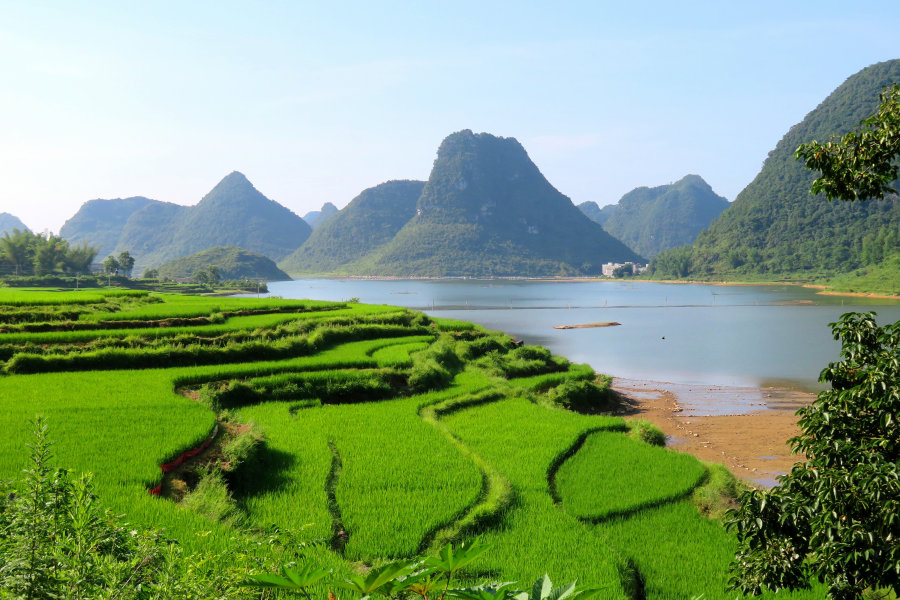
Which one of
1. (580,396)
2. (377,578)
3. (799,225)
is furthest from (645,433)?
(799,225)

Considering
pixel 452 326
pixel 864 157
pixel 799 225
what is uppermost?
pixel 799 225

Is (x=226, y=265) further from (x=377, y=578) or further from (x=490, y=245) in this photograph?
(x=377, y=578)

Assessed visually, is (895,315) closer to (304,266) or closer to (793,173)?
(793,173)

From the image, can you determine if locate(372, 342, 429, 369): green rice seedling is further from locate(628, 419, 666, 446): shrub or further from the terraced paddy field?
locate(628, 419, 666, 446): shrub

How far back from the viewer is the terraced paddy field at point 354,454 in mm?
6055

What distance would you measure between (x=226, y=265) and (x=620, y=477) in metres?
124

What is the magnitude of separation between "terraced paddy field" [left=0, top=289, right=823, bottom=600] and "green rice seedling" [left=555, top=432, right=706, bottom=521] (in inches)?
1.6

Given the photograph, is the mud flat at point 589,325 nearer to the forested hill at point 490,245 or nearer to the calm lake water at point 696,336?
the calm lake water at point 696,336

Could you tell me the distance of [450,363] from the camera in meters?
18.6

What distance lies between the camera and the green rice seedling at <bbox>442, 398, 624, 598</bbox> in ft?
18.8

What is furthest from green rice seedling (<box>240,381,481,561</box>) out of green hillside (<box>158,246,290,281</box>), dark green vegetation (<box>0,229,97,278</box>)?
green hillside (<box>158,246,290,281</box>)

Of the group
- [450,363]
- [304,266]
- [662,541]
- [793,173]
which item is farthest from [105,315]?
[304,266]

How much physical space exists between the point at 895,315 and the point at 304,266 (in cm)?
17154

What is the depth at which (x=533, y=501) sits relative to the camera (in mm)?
7578
